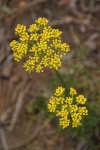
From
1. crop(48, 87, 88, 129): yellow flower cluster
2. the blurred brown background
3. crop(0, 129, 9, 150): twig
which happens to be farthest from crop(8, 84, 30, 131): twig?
crop(48, 87, 88, 129): yellow flower cluster

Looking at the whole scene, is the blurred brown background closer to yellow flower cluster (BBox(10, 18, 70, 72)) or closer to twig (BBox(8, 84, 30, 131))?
twig (BBox(8, 84, 30, 131))

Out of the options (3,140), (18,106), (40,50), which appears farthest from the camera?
(18,106)

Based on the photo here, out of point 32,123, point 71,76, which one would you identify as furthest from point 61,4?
point 32,123

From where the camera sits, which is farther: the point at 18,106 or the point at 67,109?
the point at 18,106

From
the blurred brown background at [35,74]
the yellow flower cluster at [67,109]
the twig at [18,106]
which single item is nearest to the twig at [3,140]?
the blurred brown background at [35,74]

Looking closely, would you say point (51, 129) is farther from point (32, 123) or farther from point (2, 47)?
point (2, 47)

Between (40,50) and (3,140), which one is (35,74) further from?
(40,50)

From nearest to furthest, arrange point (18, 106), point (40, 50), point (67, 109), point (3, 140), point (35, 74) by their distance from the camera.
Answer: point (40, 50) < point (67, 109) < point (3, 140) < point (18, 106) < point (35, 74)

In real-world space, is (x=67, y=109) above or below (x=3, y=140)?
below

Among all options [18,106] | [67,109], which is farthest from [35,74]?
[67,109]
